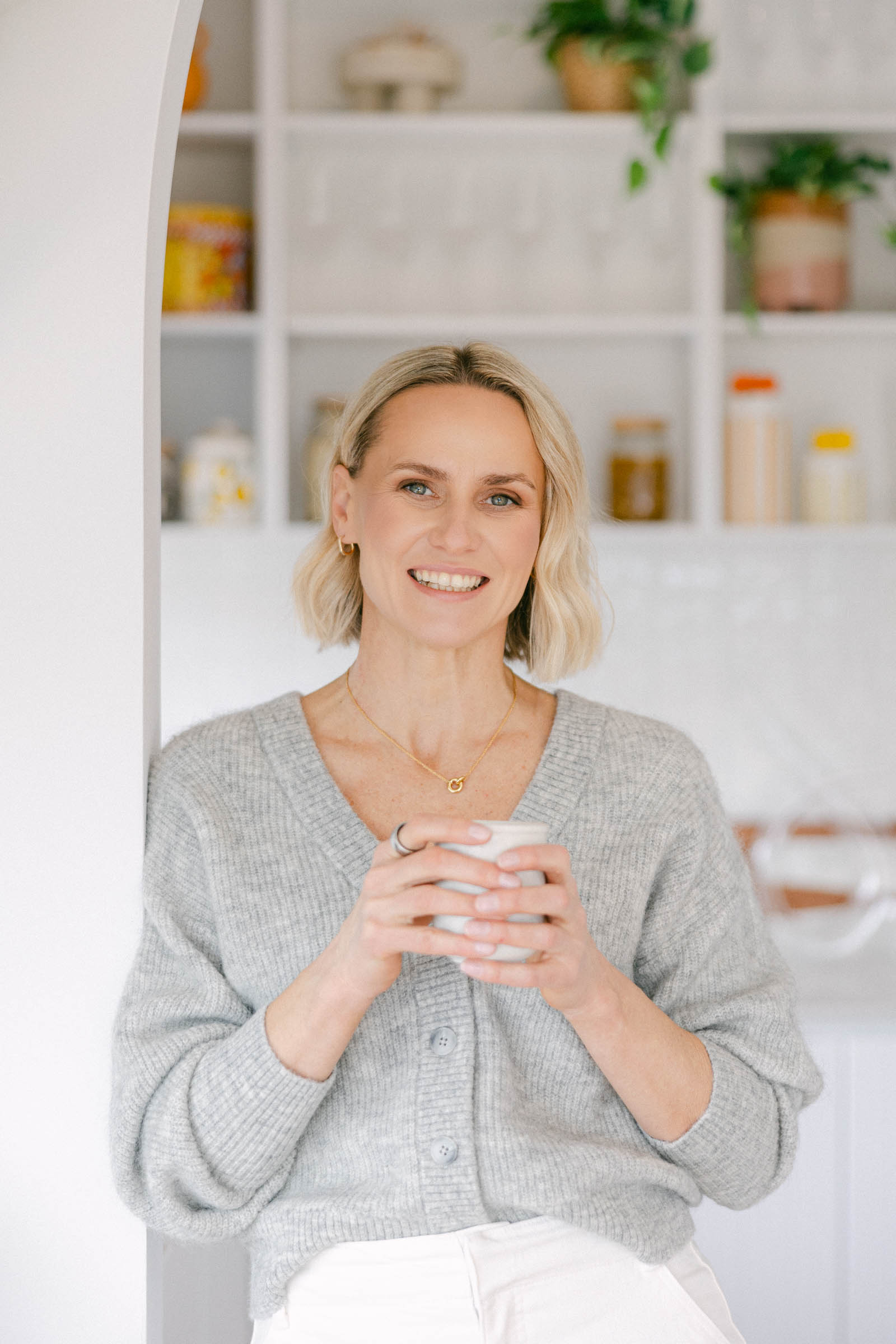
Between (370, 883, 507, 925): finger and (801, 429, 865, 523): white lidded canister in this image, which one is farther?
(801, 429, 865, 523): white lidded canister

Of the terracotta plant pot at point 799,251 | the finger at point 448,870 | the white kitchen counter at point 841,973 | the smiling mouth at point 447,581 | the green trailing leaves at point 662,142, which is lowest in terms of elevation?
the white kitchen counter at point 841,973

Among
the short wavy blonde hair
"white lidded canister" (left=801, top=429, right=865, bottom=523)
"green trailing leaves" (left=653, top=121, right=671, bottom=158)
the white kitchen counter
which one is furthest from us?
"white lidded canister" (left=801, top=429, right=865, bottom=523)

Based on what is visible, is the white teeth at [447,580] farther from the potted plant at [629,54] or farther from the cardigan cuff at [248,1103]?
the potted plant at [629,54]

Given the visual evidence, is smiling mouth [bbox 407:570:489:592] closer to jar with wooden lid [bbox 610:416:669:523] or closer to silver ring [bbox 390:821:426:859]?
silver ring [bbox 390:821:426:859]

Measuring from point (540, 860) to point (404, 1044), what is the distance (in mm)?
315

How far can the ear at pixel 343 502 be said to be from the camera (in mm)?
1306

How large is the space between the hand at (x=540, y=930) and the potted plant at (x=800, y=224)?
1684mm

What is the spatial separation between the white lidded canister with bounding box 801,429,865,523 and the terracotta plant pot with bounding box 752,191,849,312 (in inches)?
9.6

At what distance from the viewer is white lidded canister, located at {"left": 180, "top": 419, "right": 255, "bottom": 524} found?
7.73 ft

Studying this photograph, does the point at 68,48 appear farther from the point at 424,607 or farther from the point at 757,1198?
the point at 757,1198

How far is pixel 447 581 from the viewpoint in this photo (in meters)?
1.20

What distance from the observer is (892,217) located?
2.50 metres

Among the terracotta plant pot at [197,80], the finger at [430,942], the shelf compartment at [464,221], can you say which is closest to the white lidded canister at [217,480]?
the shelf compartment at [464,221]

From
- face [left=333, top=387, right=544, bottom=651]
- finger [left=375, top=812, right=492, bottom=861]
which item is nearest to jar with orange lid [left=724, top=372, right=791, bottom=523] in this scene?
face [left=333, top=387, right=544, bottom=651]
